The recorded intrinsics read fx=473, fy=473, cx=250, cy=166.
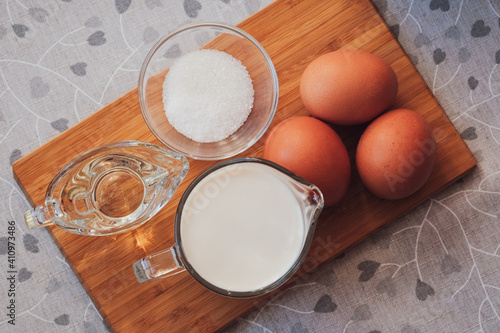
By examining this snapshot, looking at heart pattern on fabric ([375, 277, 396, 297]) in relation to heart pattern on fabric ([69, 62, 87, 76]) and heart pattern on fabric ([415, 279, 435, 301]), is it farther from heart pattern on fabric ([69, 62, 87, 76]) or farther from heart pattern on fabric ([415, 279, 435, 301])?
heart pattern on fabric ([69, 62, 87, 76])

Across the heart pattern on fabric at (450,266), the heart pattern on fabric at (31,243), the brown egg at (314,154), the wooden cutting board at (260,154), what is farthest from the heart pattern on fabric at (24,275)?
the heart pattern on fabric at (450,266)

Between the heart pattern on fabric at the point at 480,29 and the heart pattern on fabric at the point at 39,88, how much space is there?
85 cm

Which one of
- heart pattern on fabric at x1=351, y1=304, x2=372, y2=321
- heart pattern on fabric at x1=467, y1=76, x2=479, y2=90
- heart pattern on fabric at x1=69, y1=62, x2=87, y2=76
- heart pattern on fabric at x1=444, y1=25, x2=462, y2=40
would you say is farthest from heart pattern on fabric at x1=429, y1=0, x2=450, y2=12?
heart pattern on fabric at x1=69, y1=62, x2=87, y2=76

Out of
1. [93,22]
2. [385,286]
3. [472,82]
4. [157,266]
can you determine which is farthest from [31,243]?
[472,82]

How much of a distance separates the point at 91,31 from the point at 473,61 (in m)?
0.76

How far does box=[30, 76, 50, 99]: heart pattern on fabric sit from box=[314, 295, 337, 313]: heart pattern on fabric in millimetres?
680

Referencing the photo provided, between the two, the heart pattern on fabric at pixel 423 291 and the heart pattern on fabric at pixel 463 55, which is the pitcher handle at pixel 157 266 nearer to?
the heart pattern on fabric at pixel 423 291

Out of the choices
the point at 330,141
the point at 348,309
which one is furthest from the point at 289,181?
the point at 348,309

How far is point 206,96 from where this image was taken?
2.65 ft

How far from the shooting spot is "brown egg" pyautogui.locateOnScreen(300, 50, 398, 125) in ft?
2.43

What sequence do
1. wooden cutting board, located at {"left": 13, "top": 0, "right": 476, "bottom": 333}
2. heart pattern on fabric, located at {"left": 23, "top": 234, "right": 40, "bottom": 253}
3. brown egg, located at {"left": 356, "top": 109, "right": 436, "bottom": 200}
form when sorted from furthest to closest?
heart pattern on fabric, located at {"left": 23, "top": 234, "right": 40, "bottom": 253} → wooden cutting board, located at {"left": 13, "top": 0, "right": 476, "bottom": 333} → brown egg, located at {"left": 356, "top": 109, "right": 436, "bottom": 200}

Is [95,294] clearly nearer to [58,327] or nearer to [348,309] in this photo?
[58,327]

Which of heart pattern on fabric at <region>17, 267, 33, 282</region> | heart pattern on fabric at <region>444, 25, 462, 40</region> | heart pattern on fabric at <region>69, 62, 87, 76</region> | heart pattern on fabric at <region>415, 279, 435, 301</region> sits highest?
heart pattern on fabric at <region>69, 62, 87, 76</region>

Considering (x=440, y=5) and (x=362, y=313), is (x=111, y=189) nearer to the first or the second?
(x=362, y=313)
